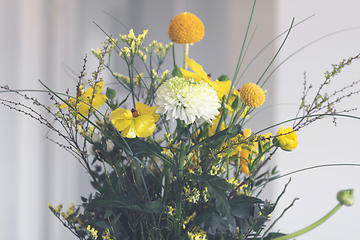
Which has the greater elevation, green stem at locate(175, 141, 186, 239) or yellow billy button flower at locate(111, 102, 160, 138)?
yellow billy button flower at locate(111, 102, 160, 138)

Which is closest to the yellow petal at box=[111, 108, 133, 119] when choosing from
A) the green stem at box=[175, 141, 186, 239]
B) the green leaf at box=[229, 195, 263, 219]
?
the green stem at box=[175, 141, 186, 239]

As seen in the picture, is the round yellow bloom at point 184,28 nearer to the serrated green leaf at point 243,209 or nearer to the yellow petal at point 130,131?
the yellow petal at point 130,131

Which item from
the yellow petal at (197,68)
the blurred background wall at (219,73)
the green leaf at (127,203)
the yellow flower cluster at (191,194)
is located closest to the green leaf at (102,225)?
the green leaf at (127,203)

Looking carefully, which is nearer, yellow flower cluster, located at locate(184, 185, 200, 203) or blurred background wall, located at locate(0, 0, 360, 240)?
yellow flower cluster, located at locate(184, 185, 200, 203)

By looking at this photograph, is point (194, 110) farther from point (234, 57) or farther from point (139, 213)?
point (234, 57)

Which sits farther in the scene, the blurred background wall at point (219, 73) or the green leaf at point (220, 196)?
the blurred background wall at point (219, 73)

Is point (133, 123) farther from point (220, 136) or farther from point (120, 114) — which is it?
point (220, 136)

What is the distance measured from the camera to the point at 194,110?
0.39 metres

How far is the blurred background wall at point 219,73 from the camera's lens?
0.84m

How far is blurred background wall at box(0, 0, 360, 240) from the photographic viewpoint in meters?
0.84

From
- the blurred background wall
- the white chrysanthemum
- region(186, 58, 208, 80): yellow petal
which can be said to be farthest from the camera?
the blurred background wall

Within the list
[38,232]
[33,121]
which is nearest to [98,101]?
[33,121]

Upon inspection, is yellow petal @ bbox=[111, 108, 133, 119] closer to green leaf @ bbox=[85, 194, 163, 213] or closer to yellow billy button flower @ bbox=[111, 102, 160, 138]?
yellow billy button flower @ bbox=[111, 102, 160, 138]

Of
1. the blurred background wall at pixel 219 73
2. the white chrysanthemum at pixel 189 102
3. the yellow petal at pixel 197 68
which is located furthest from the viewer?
the blurred background wall at pixel 219 73
